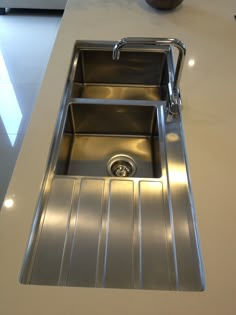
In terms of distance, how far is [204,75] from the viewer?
110 centimetres

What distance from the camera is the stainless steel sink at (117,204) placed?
626mm

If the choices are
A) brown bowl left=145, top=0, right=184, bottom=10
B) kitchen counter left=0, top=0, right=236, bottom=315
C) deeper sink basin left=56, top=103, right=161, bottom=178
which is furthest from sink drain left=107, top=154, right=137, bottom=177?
brown bowl left=145, top=0, right=184, bottom=10

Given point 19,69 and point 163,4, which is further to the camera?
point 19,69

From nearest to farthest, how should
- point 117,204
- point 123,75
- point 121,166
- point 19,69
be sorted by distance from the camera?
point 117,204 < point 121,166 < point 123,75 < point 19,69

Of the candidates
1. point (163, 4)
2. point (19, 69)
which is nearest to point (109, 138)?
point (163, 4)

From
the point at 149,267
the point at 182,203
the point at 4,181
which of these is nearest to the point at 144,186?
the point at 182,203

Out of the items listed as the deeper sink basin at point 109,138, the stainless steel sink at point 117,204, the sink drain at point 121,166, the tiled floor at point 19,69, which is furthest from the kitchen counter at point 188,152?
the tiled floor at point 19,69

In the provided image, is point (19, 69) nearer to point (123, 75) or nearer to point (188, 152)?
point (123, 75)

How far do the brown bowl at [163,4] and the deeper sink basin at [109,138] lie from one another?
759 millimetres

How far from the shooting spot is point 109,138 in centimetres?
120

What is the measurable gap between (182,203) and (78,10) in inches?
52.0

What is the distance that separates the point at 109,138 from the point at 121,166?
0.56 feet

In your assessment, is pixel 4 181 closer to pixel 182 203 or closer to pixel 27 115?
pixel 27 115

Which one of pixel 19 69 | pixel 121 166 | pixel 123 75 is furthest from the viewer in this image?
pixel 19 69
